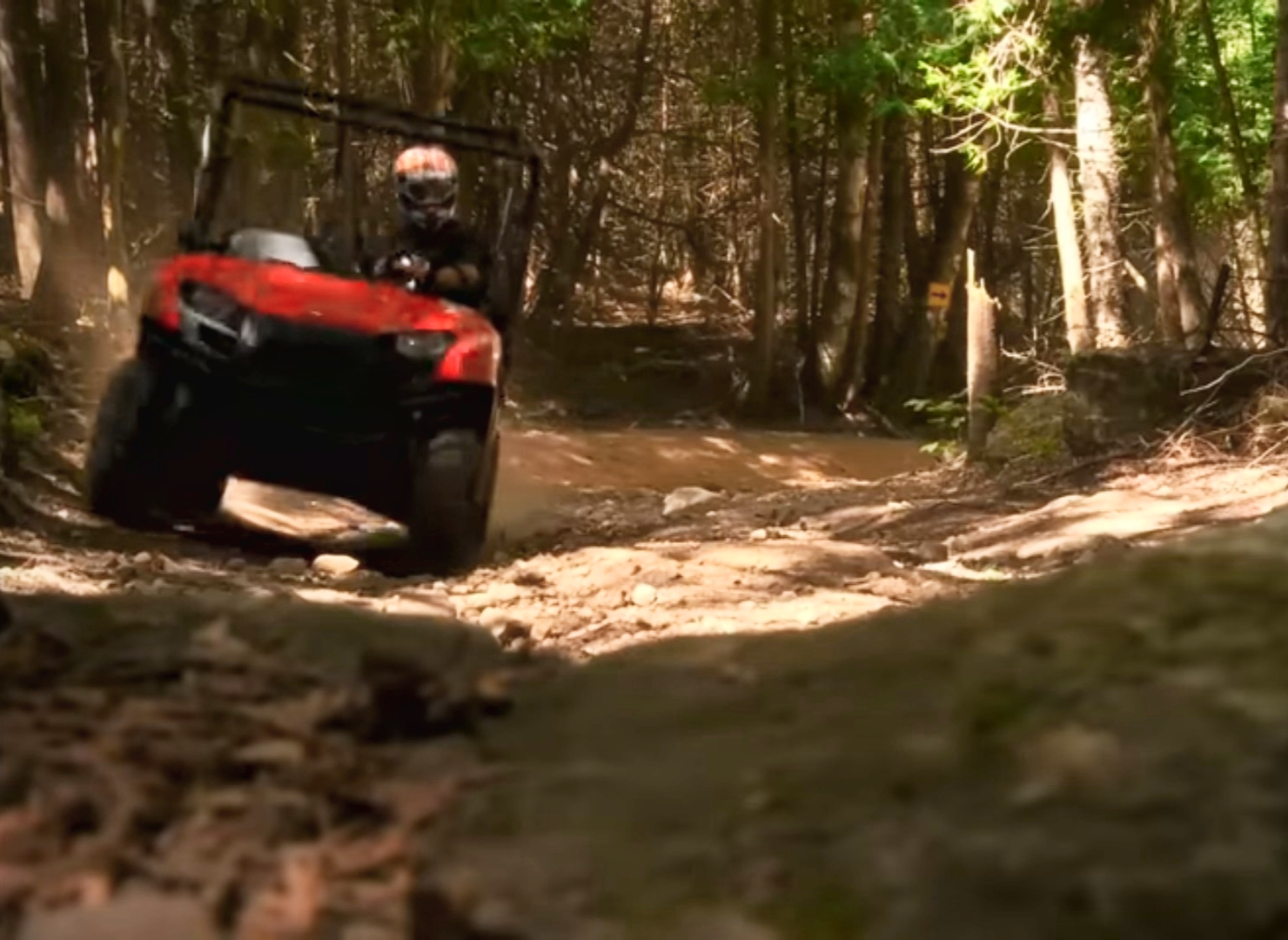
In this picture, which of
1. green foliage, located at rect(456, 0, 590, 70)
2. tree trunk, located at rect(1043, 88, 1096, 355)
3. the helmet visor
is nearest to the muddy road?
the helmet visor

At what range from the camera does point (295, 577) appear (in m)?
6.39

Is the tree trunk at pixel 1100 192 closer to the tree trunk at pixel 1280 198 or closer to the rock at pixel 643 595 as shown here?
the tree trunk at pixel 1280 198

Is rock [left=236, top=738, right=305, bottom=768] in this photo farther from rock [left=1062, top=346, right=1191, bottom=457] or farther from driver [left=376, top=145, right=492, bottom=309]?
rock [left=1062, top=346, right=1191, bottom=457]

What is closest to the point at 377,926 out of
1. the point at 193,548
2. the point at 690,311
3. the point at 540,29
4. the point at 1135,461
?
the point at 193,548

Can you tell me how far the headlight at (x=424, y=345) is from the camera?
20.9 feet

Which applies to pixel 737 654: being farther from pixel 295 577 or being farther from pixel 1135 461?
pixel 1135 461

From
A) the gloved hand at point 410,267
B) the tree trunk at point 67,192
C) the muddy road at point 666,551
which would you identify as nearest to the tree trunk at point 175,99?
the tree trunk at point 67,192

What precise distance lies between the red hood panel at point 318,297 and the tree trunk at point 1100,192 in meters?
6.60

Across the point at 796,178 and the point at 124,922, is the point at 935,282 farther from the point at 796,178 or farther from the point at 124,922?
the point at 124,922

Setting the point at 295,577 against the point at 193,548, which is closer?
the point at 295,577

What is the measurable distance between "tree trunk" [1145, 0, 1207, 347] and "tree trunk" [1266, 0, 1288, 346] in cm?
297

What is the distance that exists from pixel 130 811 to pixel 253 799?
136 millimetres

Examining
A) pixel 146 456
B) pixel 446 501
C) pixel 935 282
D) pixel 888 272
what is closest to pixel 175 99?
pixel 935 282

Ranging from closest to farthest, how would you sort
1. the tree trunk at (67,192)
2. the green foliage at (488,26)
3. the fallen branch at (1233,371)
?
the fallen branch at (1233,371), the tree trunk at (67,192), the green foliage at (488,26)
